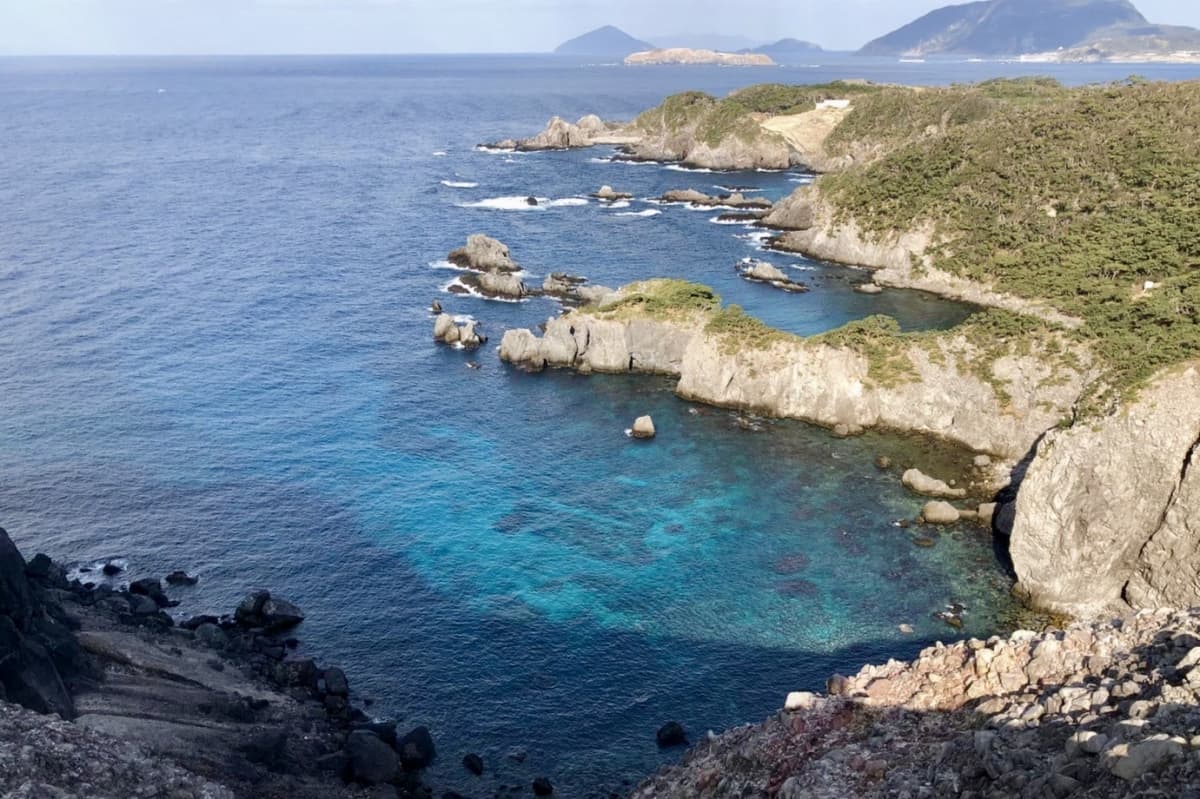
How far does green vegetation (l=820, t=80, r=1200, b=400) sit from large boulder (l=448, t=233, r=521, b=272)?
56.9 metres

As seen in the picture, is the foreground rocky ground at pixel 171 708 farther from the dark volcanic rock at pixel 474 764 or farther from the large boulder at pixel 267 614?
the dark volcanic rock at pixel 474 764

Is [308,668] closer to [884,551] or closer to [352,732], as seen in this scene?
[352,732]

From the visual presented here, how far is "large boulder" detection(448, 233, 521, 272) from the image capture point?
466 ft

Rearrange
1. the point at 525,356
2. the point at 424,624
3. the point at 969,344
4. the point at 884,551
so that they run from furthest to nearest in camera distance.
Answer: the point at 525,356 < the point at 969,344 < the point at 884,551 < the point at 424,624

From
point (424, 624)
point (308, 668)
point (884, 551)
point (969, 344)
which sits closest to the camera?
point (308, 668)

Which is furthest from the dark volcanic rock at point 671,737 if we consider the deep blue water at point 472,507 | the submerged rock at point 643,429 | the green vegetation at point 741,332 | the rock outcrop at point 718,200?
the rock outcrop at point 718,200

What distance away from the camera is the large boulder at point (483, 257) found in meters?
142

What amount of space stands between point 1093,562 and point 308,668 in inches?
2036

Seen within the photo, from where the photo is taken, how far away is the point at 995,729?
3256 centimetres

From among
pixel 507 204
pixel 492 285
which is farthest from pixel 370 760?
pixel 507 204

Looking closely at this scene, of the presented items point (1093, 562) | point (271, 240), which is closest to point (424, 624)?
point (1093, 562)

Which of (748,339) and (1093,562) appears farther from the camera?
(748,339)

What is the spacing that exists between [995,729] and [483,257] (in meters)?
120

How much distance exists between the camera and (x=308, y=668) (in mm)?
56719
